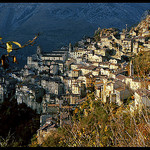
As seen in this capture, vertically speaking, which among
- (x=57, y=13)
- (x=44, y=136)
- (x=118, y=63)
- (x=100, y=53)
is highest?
(x=57, y=13)

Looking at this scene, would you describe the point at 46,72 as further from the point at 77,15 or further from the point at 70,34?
the point at 77,15

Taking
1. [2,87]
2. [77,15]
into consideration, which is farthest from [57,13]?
[2,87]

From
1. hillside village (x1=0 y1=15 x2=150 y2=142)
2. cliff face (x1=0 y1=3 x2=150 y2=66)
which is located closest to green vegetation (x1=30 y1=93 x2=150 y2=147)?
hillside village (x1=0 y1=15 x2=150 y2=142)

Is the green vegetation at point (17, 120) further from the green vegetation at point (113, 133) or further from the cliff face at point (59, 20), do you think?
the cliff face at point (59, 20)

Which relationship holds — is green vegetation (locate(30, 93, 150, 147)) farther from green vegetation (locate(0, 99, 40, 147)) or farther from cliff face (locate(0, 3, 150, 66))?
cliff face (locate(0, 3, 150, 66))

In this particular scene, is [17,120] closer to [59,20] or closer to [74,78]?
[74,78]

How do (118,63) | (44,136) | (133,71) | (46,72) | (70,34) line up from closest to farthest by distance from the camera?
1. (44,136)
2. (133,71)
3. (118,63)
4. (46,72)
5. (70,34)

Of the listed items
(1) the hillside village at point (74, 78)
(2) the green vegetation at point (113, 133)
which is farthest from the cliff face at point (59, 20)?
(2) the green vegetation at point (113, 133)
